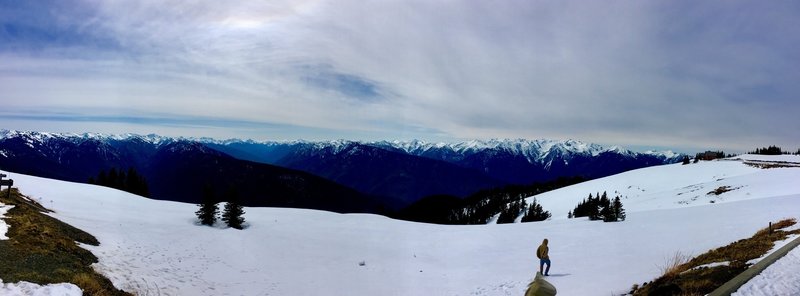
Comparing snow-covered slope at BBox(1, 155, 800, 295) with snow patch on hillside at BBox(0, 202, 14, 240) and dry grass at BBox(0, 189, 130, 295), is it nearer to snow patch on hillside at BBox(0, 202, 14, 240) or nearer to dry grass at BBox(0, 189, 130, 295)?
dry grass at BBox(0, 189, 130, 295)

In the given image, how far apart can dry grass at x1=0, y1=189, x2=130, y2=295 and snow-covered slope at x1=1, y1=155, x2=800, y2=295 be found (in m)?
1.32

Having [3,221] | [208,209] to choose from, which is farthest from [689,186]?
[3,221]

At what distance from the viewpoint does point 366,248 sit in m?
29.9

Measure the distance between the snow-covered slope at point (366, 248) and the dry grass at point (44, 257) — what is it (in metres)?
1.32

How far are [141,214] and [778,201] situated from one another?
1972 inches

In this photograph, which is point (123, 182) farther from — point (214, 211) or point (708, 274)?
point (708, 274)

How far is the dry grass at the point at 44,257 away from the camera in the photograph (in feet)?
37.4

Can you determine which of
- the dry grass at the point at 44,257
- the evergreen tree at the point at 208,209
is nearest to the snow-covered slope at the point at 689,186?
the evergreen tree at the point at 208,209

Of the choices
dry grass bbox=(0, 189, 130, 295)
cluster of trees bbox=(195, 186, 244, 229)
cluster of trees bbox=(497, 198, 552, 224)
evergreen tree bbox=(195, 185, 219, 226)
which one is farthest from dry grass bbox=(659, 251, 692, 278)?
cluster of trees bbox=(497, 198, 552, 224)

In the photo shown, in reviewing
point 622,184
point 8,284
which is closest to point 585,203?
point 622,184

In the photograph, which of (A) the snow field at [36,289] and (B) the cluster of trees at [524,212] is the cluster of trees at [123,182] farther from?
(B) the cluster of trees at [524,212]

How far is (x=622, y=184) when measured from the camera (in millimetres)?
90062

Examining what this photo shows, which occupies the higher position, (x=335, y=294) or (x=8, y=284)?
(x=8, y=284)

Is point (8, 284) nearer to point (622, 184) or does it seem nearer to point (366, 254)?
point (366, 254)
